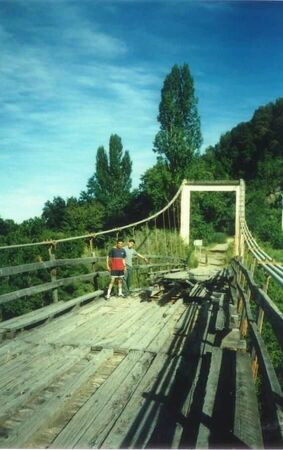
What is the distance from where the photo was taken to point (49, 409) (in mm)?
2781

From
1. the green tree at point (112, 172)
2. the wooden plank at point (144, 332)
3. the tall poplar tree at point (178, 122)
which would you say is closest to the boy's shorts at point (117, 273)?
the wooden plank at point (144, 332)

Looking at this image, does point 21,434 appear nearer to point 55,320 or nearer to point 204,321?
point 55,320

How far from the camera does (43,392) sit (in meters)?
3.13

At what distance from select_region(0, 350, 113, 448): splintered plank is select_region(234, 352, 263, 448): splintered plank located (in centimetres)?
116

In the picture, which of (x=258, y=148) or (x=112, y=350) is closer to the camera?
(x=112, y=350)

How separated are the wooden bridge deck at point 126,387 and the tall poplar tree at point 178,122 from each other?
26560mm

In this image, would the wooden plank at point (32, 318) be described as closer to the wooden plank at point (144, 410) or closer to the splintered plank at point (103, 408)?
the splintered plank at point (103, 408)

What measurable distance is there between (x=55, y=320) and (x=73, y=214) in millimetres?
36165

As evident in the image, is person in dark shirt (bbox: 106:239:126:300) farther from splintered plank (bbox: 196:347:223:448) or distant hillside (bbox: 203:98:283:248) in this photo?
distant hillside (bbox: 203:98:283:248)

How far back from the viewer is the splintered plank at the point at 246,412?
207 centimetres

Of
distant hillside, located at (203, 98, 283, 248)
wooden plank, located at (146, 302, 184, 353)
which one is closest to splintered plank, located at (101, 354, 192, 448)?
wooden plank, located at (146, 302, 184, 353)

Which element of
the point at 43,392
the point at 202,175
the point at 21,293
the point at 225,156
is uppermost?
the point at 225,156

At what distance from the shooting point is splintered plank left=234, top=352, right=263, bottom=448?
2.07 m

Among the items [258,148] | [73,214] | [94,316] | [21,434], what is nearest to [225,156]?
[258,148]
